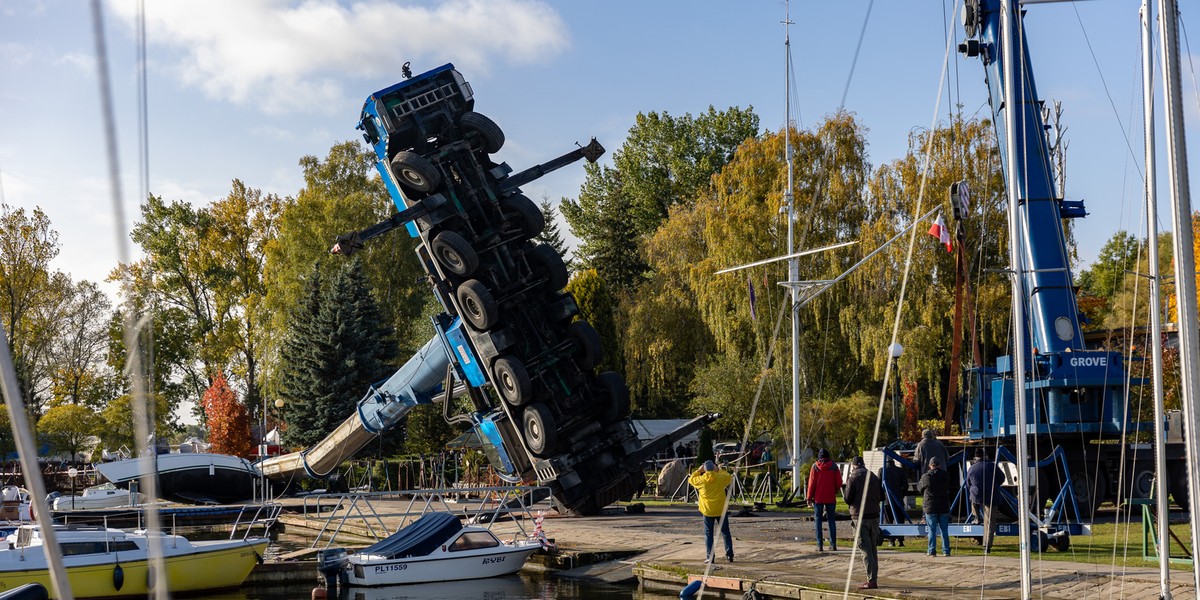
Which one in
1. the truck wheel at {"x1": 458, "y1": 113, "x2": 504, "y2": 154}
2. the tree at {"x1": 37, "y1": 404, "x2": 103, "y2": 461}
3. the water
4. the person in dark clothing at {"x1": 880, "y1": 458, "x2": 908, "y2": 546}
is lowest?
the water

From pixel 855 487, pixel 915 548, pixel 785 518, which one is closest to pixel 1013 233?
pixel 855 487

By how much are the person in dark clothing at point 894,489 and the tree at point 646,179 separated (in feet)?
129

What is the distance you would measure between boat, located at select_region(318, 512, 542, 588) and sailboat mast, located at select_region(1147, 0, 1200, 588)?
1232 centimetres

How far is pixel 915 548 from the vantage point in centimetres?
1847

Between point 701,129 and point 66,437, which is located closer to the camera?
point 66,437

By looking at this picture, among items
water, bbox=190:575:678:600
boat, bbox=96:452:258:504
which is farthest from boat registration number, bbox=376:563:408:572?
boat, bbox=96:452:258:504

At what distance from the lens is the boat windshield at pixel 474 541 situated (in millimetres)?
20266

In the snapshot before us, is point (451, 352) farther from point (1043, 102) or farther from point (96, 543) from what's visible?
point (1043, 102)

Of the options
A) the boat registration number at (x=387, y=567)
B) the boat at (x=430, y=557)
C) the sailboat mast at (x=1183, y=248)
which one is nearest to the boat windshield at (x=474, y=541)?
the boat at (x=430, y=557)

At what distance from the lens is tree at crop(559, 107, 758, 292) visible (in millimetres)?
59094

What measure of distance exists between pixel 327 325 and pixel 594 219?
22402 mm

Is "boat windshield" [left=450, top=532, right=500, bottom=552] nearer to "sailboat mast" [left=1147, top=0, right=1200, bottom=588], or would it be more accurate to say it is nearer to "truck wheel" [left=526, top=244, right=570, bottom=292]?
"truck wheel" [left=526, top=244, right=570, bottom=292]

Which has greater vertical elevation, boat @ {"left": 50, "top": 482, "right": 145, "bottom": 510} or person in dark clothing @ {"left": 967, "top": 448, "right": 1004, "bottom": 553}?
person in dark clothing @ {"left": 967, "top": 448, "right": 1004, "bottom": 553}

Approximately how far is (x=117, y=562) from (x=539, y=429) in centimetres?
800
